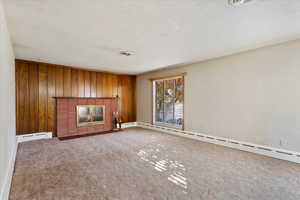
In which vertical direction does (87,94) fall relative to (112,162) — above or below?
above

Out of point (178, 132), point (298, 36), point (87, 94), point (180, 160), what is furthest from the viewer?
point (87, 94)

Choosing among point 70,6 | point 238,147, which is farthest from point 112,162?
point 238,147

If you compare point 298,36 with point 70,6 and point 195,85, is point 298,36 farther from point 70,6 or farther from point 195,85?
point 70,6

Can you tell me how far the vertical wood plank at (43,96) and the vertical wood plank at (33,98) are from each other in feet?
0.27

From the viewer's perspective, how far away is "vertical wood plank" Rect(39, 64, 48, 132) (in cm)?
480

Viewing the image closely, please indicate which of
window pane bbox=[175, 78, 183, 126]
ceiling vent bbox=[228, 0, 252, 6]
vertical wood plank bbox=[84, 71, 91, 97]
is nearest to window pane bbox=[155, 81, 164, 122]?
window pane bbox=[175, 78, 183, 126]

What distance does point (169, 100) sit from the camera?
588cm

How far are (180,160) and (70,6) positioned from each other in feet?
10.7

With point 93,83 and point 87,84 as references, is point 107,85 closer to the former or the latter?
point 93,83

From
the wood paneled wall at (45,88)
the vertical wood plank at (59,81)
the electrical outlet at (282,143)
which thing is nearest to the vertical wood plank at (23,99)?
the wood paneled wall at (45,88)

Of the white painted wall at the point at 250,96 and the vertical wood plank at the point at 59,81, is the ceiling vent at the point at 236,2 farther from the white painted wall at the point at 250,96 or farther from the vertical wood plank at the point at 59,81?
the vertical wood plank at the point at 59,81

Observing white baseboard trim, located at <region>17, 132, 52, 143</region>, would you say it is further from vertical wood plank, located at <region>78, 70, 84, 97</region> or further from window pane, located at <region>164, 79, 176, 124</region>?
window pane, located at <region>164, 79, 176, 124</region>

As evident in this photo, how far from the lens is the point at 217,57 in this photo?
4160 mm

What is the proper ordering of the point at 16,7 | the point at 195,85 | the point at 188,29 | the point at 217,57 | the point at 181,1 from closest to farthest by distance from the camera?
the point at 181,1
the point at 16,7
the point at 188,29
the point at 217,57
the point at 195,85
